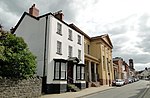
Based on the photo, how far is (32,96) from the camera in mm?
16547

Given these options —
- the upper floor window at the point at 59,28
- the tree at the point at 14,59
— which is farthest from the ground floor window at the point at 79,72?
the tree at the point at 14,59

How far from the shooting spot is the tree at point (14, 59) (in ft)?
48.1

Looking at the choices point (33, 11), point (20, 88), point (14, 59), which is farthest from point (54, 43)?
point (20, 88)

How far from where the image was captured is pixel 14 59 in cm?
1489

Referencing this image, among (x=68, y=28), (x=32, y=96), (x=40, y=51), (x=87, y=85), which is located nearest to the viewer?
(x=32, y=96)

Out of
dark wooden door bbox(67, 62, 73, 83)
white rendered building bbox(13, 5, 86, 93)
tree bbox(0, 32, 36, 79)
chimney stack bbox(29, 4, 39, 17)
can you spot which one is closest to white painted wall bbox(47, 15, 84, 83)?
white rendered building bbox(13, 5, 86, 93)

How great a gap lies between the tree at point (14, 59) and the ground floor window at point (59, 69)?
5551mm

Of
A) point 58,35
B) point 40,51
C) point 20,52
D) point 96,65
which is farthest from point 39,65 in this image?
point 96,65

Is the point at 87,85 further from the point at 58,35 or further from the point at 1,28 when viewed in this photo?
the point at 1,28

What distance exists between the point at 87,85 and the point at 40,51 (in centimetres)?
1088

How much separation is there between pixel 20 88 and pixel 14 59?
2350mm

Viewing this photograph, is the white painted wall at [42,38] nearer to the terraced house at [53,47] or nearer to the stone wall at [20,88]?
the terraced house at [53,47]

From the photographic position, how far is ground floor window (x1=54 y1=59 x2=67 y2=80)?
71.9 feet

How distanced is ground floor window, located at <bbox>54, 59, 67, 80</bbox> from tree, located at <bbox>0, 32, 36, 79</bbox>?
5.55 meters
